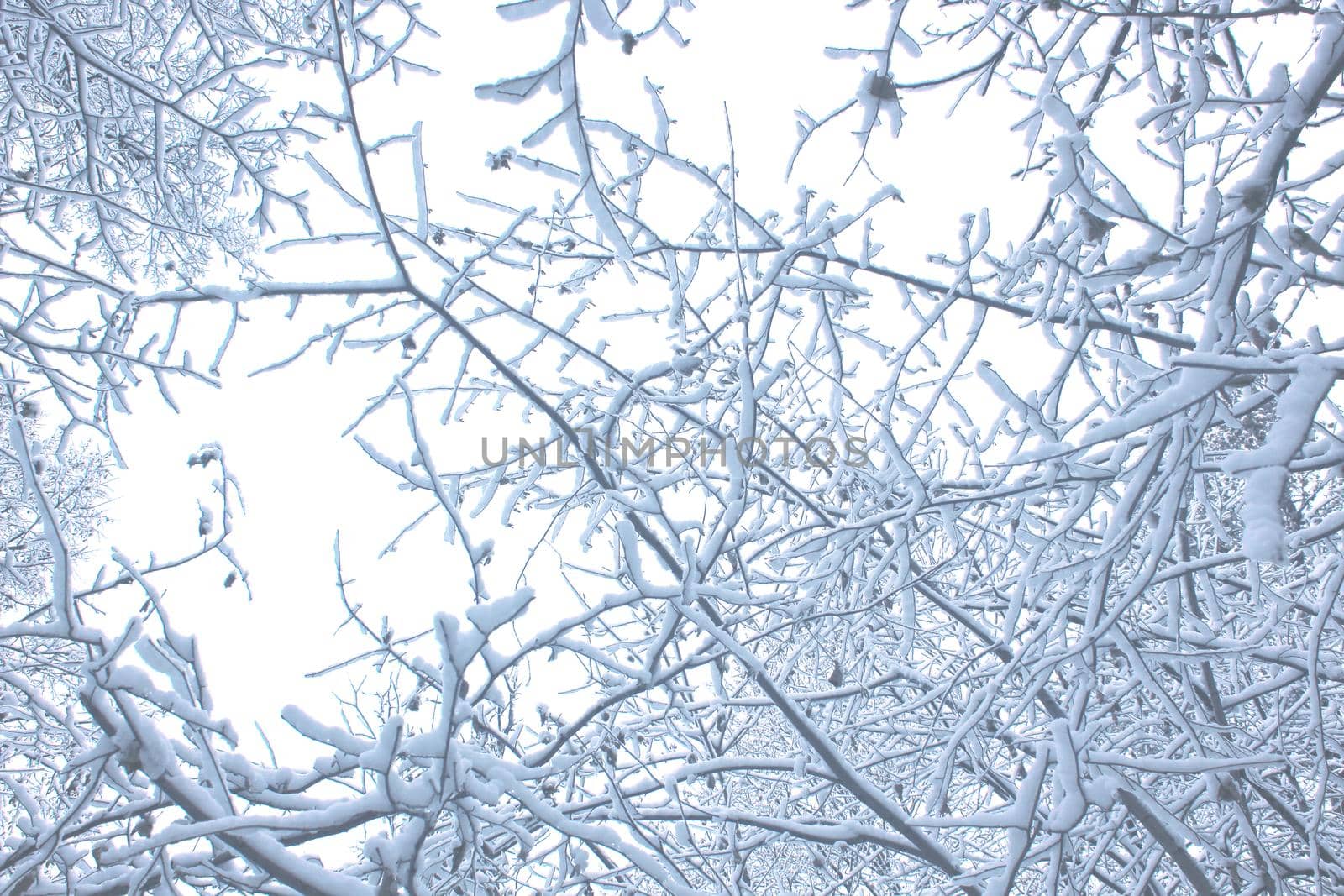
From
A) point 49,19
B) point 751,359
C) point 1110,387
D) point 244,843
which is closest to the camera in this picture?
point 244,843

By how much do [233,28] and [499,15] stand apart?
2400 mm

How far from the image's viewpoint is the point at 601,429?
6.27 ft

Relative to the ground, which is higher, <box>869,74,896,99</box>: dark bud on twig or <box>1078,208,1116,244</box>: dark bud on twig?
<box>869,74,896,99</box>: dark bud on twig

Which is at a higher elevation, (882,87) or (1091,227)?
(882,87)

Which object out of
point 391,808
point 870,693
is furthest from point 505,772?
point 870,693

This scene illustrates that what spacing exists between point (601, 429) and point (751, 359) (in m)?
0.46

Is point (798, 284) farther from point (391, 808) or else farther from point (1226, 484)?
point (1226, 484)

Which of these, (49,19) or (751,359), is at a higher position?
(49,19)

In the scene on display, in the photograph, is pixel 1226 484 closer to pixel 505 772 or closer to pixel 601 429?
pixel 601 429

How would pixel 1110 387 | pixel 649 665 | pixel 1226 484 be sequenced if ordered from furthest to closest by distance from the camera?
pixel 1226 484 < pixel 1110 387 < pixel 649 665

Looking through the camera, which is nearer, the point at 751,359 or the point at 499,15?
the point at 499,15

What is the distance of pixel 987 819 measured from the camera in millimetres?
1648

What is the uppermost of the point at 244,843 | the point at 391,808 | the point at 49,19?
the point at 49,19

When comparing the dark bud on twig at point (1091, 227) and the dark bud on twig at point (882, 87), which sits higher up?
the dark bud on twig at point (882, 87)
